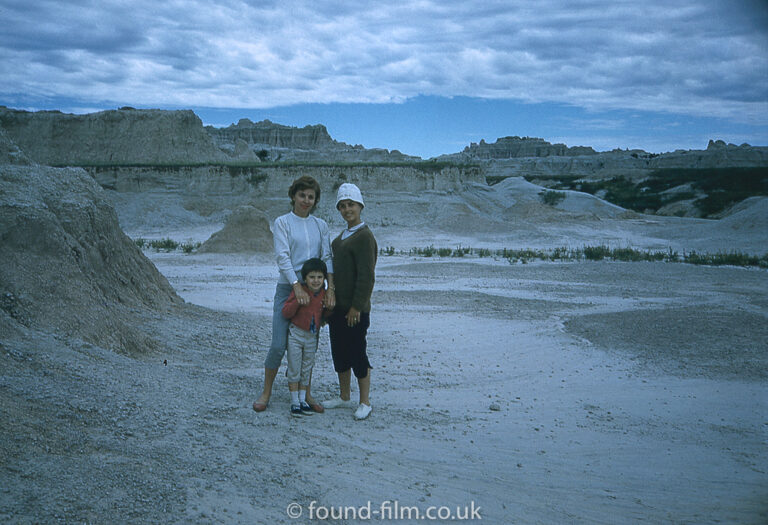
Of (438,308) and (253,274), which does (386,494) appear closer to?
(438,308)

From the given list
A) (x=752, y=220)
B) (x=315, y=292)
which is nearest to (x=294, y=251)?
(x=315, y=292)

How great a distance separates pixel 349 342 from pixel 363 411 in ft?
1.84

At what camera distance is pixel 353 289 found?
4.34 m

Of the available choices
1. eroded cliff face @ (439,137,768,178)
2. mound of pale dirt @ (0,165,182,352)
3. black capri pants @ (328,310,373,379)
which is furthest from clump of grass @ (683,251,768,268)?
Answer: eroded cliff face @ (439,137,768,178)

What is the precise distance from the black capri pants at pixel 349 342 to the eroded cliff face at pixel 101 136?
3983 cm

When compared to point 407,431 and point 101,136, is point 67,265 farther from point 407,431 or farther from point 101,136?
point 101,136

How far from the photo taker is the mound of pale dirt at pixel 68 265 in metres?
5.21

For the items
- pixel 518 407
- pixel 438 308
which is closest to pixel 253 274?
pixel 438 308

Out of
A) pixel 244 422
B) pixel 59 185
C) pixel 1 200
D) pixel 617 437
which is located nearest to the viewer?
pixel 244 422

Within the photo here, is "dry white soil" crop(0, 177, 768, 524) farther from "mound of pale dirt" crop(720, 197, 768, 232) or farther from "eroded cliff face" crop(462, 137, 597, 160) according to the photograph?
"eroded cliff face" crop(462, 137, 597, 160)

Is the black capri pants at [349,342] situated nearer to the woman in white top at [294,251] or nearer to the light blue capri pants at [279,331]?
the woman in white top at [294,251]

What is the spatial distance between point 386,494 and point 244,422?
49.4 inches

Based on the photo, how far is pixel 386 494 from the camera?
3287mm

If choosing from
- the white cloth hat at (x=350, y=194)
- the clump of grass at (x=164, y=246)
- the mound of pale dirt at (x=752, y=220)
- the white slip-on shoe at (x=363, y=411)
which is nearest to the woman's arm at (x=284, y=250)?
the white cloth hat at (x=350, y=194)
